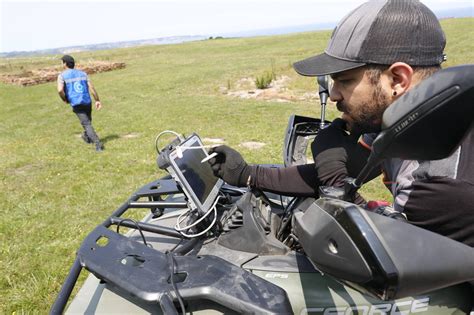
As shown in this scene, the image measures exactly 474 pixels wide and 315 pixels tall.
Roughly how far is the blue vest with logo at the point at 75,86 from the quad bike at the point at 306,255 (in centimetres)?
723

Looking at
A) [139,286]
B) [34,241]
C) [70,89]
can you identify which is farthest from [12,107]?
[139,286]

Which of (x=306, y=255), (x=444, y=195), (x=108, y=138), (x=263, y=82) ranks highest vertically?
(x=444, y=195)

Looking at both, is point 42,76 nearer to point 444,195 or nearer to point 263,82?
point 263,82

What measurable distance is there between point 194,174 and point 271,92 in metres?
14.9

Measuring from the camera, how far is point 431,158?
995 mm

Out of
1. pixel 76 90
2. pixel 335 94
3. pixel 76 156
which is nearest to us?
pixel 335 94

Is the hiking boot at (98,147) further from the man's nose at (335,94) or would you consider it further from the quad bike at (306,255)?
the man's nose at (335,94)

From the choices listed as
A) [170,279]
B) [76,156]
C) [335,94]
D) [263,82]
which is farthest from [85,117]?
[263,82]

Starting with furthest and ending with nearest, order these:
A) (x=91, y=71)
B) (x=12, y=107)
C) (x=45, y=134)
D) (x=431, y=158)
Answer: (x=91, y=71) < (x=12, y=107) < (x=45, y=134) < (x=431, y=158)

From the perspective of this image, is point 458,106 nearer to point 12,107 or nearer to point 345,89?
point 345,89

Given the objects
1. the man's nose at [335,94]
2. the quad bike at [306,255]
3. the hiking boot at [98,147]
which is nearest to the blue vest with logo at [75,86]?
the hiking boot at [98,147]

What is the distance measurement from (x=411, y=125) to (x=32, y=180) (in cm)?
763

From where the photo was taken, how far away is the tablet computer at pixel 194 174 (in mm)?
2234

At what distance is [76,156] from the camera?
875cm
